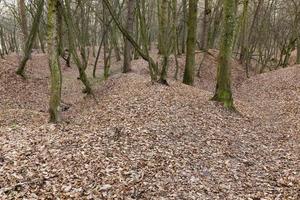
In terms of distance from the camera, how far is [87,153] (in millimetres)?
8789

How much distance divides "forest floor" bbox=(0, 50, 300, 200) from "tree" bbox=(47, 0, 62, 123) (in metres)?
0.56

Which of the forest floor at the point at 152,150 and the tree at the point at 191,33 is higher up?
the tree at the point at 191,33

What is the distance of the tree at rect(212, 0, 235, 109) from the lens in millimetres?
13633

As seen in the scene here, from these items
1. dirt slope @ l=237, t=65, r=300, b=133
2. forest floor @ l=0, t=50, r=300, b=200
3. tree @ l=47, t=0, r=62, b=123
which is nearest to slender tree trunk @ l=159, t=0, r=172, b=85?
forest floor @ l=0, t=50, r=300, b=200

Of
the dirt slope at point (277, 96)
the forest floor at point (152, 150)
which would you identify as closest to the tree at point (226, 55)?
the forest floor at point (152, 150)

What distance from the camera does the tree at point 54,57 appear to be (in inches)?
424

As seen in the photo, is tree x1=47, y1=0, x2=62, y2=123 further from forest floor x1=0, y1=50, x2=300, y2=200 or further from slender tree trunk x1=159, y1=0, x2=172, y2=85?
slender tree trunk x1=159, y1=0, x2=172, y2=85

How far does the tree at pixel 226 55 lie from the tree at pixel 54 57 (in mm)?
6415

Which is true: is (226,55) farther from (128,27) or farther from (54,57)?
(128,27)

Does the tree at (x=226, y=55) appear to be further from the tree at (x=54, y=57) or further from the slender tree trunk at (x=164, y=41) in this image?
the tree at (x=54, y=57)

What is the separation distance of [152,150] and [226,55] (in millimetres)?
6434

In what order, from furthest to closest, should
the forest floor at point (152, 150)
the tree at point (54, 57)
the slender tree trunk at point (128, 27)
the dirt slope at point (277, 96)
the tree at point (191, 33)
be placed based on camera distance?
the slender tree trunk at point (128, 27)
the tree at point (191, 33)
the dirt slope at point (277, 96)
the tree at point (54, 57)
the forest floor at point (152, 150)

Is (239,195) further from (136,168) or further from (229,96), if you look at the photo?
(229,96)

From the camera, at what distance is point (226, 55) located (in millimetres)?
14070
